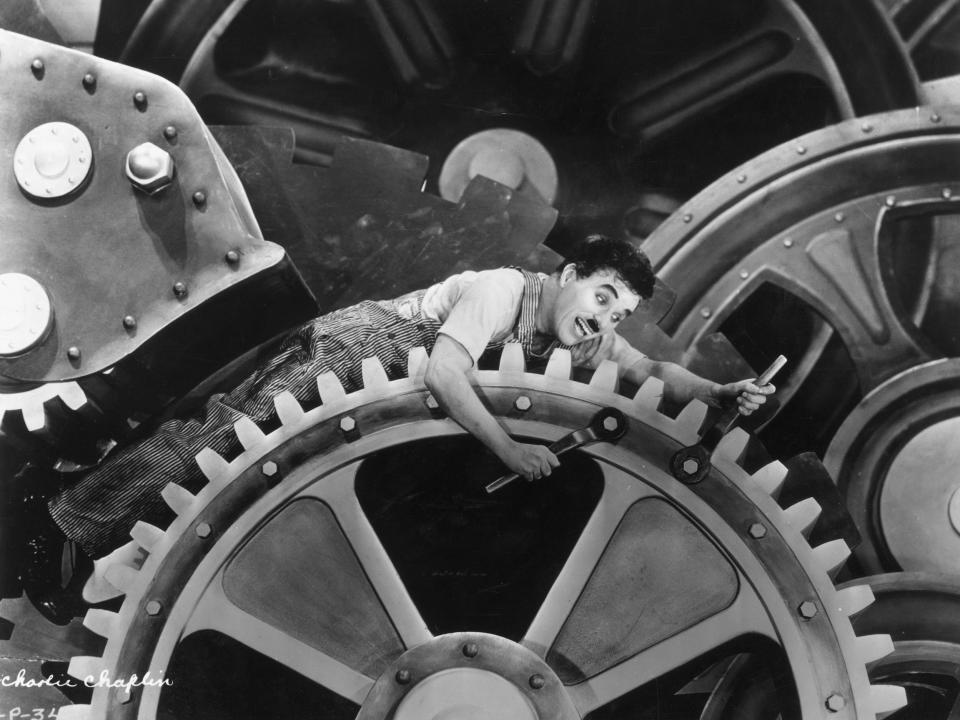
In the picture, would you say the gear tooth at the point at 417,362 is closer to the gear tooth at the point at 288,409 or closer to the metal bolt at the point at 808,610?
the gear tooth at the point at 288,409

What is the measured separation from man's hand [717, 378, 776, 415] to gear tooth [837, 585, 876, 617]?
0.33 meters

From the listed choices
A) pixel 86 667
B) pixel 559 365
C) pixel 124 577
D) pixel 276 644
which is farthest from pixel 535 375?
pixel 86 667

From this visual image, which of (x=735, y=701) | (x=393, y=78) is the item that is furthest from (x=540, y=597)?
(x=393, y=78)

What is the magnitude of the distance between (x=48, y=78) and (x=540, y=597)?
130cm

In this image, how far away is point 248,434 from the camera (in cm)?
159

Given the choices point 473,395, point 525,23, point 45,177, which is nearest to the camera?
point 473,395

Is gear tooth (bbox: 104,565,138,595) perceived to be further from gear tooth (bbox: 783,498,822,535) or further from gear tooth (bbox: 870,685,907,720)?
gear tooth (bbox: 870,685,907,720)

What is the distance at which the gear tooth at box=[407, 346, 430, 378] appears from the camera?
1.59 metres

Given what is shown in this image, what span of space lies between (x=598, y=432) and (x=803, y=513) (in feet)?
1.21

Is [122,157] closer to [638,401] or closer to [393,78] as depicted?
[393,78]

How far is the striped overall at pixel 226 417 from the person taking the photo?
164 cm

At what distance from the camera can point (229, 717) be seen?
1.60 meters

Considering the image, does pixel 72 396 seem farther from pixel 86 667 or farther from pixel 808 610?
pixel 808 610

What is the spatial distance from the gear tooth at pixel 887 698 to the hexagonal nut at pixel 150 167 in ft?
4.87
